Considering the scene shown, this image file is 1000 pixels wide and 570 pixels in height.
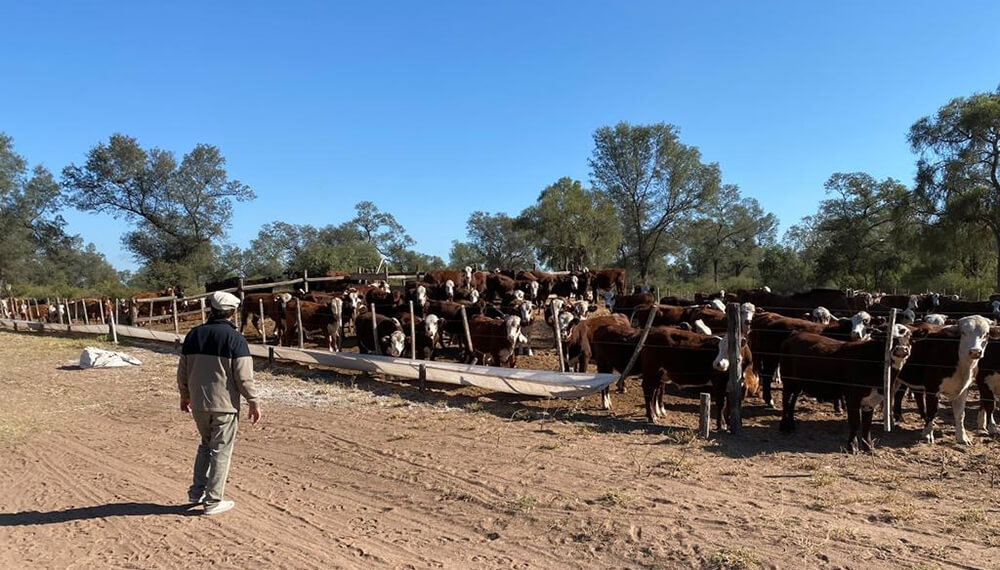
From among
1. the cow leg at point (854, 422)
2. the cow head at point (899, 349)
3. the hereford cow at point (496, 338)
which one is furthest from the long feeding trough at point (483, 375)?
the cow head at point (899, 349)

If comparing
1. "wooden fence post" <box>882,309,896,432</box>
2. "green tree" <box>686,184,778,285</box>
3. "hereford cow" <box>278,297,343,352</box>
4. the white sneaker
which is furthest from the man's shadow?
"green tree" <box>686,184,778,285</box>

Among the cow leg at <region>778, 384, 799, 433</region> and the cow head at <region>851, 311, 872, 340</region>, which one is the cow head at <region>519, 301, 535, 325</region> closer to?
the cow head at <region>851, 311, 872, 340</region>

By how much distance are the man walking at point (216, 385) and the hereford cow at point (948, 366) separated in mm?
9132

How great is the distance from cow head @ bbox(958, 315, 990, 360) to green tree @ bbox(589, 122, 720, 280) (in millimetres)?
33144

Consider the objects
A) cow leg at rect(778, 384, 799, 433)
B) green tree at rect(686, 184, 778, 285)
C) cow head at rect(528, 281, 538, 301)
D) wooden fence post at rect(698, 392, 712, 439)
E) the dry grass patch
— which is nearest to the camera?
the dry grass patch

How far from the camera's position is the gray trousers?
5348mm

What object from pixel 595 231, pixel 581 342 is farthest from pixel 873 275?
pixel 581 342

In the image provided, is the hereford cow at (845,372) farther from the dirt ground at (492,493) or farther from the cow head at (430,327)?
the cow head at (430,327)

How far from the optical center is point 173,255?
136ft

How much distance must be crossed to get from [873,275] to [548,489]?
122 feet

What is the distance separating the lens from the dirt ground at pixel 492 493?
475 cm

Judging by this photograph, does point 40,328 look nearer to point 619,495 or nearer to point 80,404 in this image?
point 80,404

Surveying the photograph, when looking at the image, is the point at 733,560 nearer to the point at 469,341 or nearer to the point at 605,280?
the point at 469,341

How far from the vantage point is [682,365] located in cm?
962
